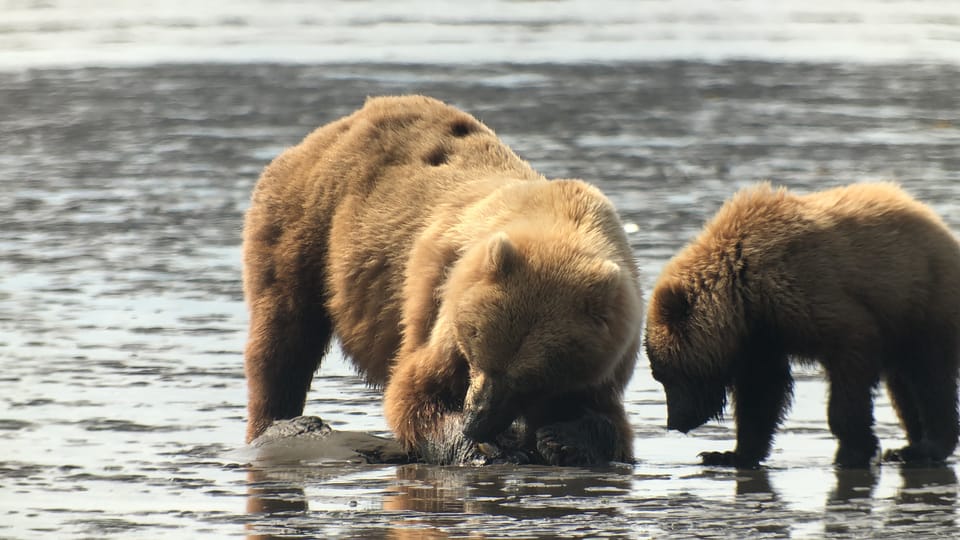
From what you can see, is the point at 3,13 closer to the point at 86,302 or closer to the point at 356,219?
the point at 86,302

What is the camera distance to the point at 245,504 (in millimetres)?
6965

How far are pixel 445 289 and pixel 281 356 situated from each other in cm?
146

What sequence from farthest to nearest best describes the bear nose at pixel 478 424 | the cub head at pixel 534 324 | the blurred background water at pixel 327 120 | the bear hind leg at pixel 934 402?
the bear hind leg at pixel 934 402
the bear nose at pixel 478 424
the cub head at pixel 534 324
the blurred background water at pixel 327 120

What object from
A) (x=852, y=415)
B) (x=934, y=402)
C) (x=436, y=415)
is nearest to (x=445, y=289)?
(x=436, y=415)

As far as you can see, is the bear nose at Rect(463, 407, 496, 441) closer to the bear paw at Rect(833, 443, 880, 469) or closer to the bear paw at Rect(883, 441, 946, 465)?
the bear paw at Rect(833, 443, 880, 469)

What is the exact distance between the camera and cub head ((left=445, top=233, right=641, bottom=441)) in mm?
7324

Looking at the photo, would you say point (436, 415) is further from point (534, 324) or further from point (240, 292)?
point (240, 292)

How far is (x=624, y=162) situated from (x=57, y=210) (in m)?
5.38

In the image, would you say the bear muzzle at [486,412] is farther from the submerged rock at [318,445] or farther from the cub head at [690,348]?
the cub head at [690,348]

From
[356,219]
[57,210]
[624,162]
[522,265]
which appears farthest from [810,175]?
[522,265]

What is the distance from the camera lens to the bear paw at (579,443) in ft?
25.6

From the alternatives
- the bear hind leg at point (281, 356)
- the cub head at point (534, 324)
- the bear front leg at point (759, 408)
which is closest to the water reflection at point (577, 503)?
the bear front leg at point (759, 408)

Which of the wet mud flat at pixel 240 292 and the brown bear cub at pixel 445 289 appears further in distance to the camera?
the brown bear cub at pixel 445 289

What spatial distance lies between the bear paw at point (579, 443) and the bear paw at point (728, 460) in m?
0.41
